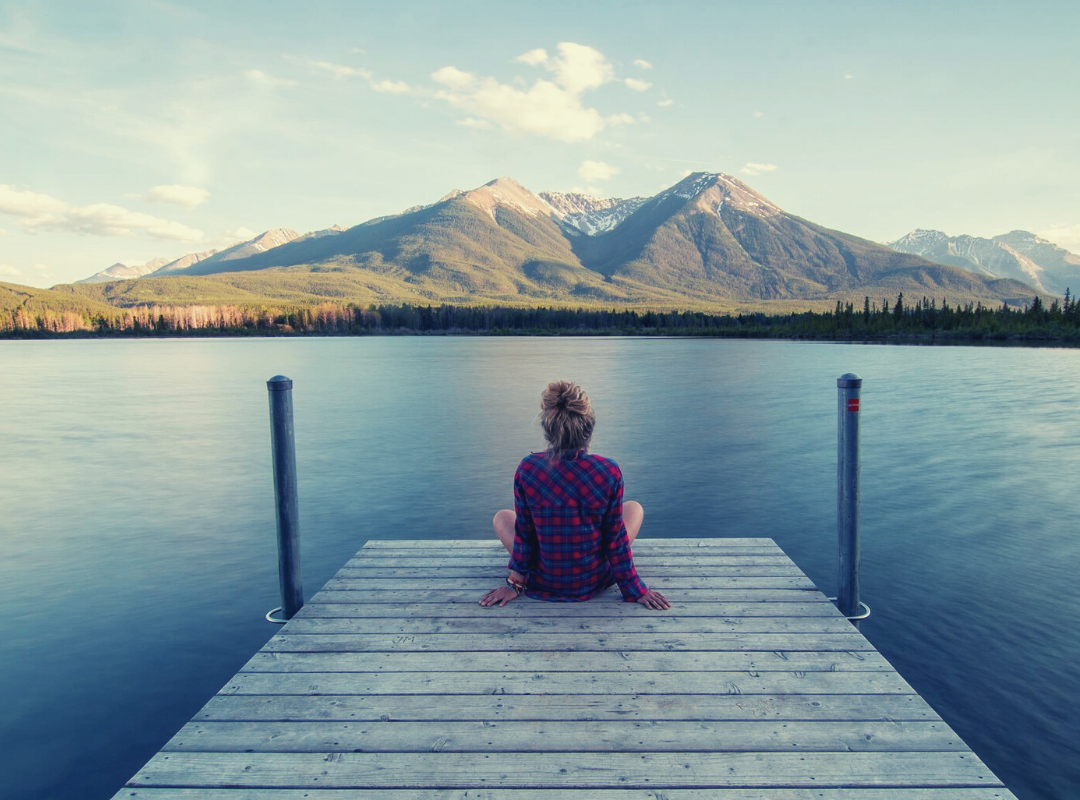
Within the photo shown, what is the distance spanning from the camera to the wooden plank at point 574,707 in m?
4.35

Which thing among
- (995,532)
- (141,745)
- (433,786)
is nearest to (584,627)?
(433,786)

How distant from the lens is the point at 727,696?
181 inches

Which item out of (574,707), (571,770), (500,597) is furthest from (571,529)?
(571,770)

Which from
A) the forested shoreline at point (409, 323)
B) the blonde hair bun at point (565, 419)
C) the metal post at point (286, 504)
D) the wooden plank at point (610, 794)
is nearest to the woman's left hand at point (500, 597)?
the blonde hair bun at point (565, 419)

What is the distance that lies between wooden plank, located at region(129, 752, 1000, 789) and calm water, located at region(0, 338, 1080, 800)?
305 centimetres

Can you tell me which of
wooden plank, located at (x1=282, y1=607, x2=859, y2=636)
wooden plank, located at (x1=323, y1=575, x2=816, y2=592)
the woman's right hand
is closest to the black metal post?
wooden plank, located at (x1=323, y1=575, x2=816, y2=592)

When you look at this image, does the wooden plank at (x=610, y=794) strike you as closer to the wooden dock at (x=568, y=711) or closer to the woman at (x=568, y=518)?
the wooden dock at (x=568, y=711)

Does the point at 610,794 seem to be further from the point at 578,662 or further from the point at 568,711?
the point at 578,662

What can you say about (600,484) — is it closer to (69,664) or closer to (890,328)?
(69,664)

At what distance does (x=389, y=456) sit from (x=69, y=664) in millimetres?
14043

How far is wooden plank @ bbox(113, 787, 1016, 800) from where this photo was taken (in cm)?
362

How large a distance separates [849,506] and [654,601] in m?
2.28

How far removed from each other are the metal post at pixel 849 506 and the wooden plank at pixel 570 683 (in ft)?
6.03

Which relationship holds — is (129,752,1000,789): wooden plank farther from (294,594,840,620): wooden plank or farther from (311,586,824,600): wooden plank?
(311,586,824,600): wooden plank
